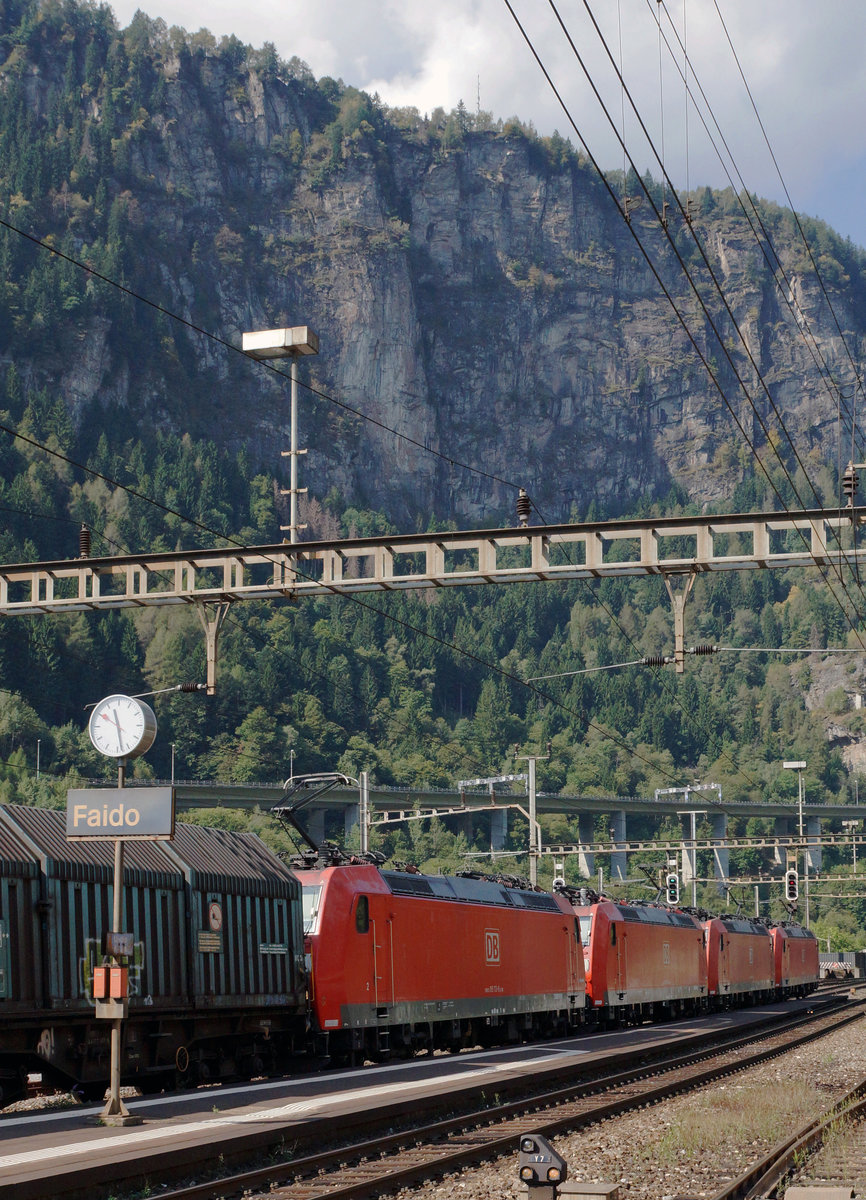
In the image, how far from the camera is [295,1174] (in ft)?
50.6

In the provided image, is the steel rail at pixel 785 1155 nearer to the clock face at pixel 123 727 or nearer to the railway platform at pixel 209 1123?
the railway platform at pixel 209 1123

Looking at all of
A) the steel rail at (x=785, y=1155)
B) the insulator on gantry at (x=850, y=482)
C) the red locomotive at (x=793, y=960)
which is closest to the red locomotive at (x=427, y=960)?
the steel rail at (x=785, y=1155)

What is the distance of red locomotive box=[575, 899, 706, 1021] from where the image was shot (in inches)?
1641

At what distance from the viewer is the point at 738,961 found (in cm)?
5847

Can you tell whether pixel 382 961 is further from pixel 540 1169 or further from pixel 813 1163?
pixel 540 1169

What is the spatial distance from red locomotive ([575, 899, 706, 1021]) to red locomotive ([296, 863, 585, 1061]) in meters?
2.41

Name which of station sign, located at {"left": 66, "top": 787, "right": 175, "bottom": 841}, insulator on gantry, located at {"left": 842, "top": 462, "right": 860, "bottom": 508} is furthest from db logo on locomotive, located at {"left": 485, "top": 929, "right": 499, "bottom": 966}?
station sign, located at {"left": 66, "top": 787, "right": 175, "bottom": 841}

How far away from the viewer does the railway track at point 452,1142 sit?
14609mm

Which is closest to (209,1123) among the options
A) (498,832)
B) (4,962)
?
(4,962)

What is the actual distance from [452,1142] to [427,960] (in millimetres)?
12183

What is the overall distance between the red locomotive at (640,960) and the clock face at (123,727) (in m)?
24.4

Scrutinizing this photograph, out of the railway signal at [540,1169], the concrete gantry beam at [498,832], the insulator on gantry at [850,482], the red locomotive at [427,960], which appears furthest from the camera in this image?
the concrete gantry beam at [498,832]

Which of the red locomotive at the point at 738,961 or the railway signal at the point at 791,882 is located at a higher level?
the railway signal at the point at 791,882

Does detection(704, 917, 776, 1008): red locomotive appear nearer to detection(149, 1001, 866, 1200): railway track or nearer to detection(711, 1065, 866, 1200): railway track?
detection(149, 1001, 866, 1200): railway track
